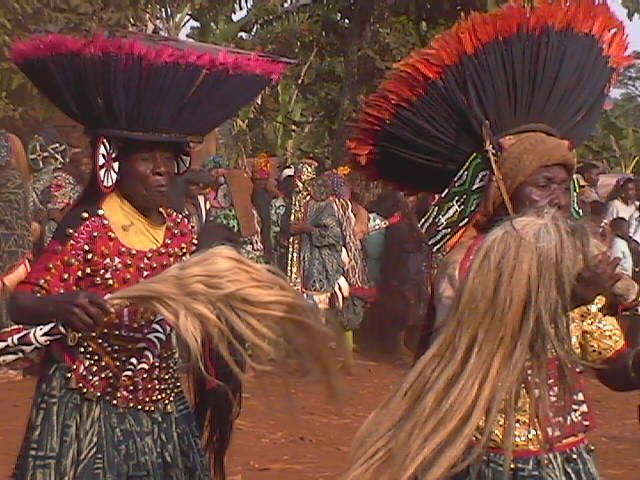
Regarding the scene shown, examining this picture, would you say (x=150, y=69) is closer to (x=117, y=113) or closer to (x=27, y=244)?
(x=117, y=113)

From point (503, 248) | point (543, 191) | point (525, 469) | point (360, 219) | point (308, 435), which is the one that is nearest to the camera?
point (503, 248)

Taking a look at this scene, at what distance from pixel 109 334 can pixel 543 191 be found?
1503mm

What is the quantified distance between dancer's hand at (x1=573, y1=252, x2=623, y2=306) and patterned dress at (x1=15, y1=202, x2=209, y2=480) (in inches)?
63.8

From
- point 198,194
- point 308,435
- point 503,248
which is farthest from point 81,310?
point 198,194

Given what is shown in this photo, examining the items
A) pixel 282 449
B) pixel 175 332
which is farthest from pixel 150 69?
pixel 282 449

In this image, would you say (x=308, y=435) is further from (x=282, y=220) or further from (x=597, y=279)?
(x=597, y=279)

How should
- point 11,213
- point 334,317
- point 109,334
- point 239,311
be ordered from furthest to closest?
point 11,213 < point 334,317 < point 109,334 < point 239,311

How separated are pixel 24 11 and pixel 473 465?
544 inches

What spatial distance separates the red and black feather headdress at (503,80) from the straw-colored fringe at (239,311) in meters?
0.69

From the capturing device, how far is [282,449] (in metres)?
8.14

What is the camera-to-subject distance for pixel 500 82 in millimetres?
4133

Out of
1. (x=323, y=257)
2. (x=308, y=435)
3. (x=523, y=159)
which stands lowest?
(x=308, y=435)

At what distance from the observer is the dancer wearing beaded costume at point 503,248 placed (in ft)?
10.8

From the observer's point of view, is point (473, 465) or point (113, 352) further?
point (113, 352)
